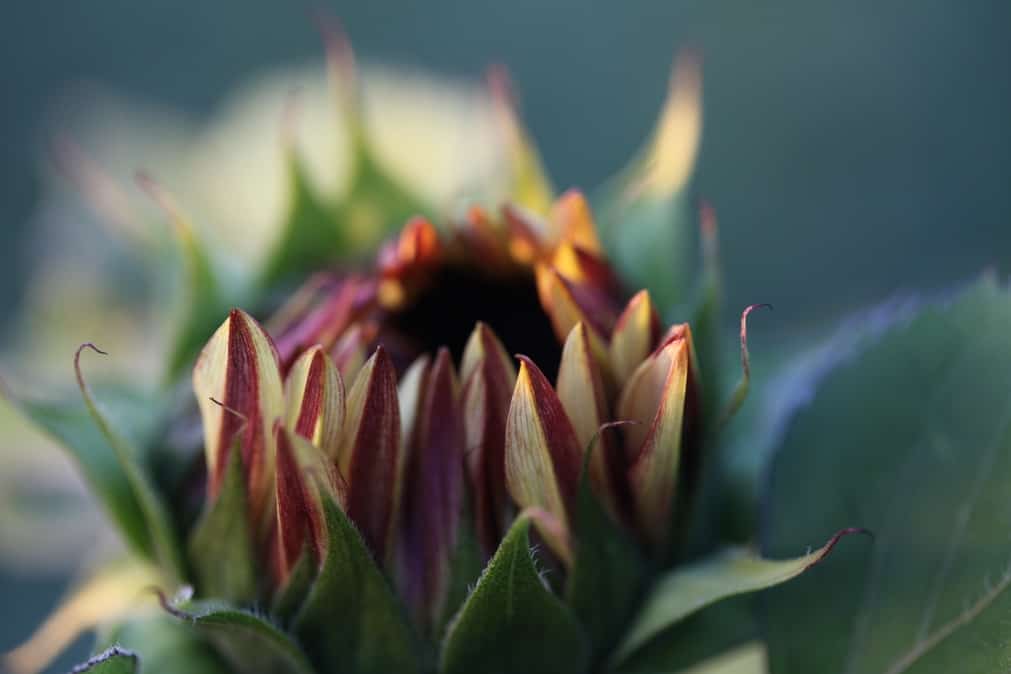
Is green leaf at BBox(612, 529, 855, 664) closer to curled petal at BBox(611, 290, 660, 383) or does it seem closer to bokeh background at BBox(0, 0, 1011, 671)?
curled petal at BBox(611, 290, 660, 383)

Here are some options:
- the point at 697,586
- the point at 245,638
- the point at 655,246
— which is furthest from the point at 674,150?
the point at 245,638

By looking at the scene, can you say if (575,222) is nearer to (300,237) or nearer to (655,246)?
(655,246)

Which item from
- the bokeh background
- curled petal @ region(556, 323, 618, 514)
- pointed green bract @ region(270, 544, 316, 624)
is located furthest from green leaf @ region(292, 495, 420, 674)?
the bokeh background

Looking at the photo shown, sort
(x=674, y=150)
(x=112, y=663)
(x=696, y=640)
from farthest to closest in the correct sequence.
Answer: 1. (x=674, y=150)
2. (x=696, y=640)
3. (x=112, y=663)

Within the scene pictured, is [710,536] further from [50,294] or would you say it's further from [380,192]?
[50,294]

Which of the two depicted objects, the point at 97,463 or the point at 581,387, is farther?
the point at 97,463
